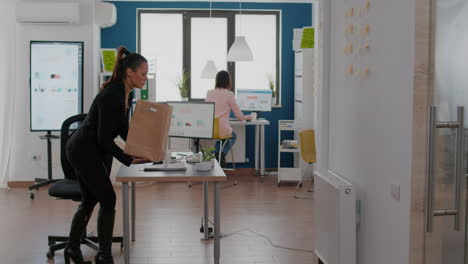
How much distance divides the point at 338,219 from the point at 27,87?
17.4ft

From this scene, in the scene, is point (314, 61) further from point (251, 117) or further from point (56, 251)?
point (56, 251)

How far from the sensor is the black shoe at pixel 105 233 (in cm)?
398

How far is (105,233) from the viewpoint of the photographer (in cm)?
400

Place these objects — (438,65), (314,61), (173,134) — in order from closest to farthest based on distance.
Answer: (438,65) < (173,134) < (314,61)

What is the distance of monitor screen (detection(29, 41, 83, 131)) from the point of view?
23.9 feet

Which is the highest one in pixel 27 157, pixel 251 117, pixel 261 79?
pixel 261 79

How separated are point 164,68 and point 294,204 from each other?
3472 millimetres

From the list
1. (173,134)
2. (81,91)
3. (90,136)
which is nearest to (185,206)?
(173,134)

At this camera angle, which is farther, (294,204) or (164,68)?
(164,68)

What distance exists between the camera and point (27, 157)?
7629 millimetres

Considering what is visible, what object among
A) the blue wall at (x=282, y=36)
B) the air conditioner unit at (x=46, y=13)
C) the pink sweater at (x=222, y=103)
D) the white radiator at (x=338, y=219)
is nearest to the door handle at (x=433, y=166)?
the white radiator at (x=338, y=219)

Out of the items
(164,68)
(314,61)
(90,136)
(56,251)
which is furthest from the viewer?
(164,68)

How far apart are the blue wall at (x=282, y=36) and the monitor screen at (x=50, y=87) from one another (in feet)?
4.94

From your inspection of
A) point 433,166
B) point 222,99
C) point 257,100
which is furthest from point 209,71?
point 433,166
